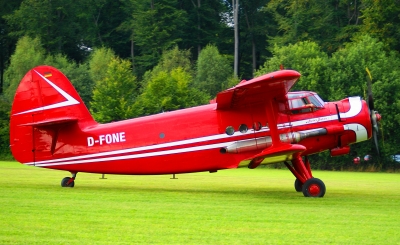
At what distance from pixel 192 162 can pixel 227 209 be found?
418 centimetres

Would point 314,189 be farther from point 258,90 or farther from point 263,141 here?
point 258,90

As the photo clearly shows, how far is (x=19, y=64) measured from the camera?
65.9m

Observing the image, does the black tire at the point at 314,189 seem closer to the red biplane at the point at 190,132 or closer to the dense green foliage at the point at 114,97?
the red biplane at the point at 190,132

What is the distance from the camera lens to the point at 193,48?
269 feet

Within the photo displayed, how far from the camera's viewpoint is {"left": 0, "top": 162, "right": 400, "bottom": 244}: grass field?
11.5 meters

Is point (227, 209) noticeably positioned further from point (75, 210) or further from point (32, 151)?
point (32, 151)

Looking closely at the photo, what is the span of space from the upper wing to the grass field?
2566 mm

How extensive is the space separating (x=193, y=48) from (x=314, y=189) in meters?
64.6

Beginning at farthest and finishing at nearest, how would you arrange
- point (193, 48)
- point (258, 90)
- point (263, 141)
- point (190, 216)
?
point (193, 48) → point (263, 141) → point (258, 90) → point (190, 216)

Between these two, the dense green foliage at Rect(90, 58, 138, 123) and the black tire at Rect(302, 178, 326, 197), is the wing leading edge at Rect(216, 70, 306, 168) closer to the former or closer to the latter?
the black tire at Rect(302, 178, 326, 197)

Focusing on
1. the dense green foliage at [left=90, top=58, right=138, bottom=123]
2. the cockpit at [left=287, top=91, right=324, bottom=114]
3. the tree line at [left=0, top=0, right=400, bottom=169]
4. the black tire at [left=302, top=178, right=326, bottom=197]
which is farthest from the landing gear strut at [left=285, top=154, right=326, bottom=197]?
the dense green foliage at [left=90, top=58, right=138, bottom=123]

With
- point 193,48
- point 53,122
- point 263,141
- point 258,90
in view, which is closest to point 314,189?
point 263,141

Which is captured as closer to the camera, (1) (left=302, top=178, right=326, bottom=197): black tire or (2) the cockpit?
(1) (left=302, top=178, right=326, bottom=197): black tire

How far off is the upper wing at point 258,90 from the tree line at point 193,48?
1032 inches
